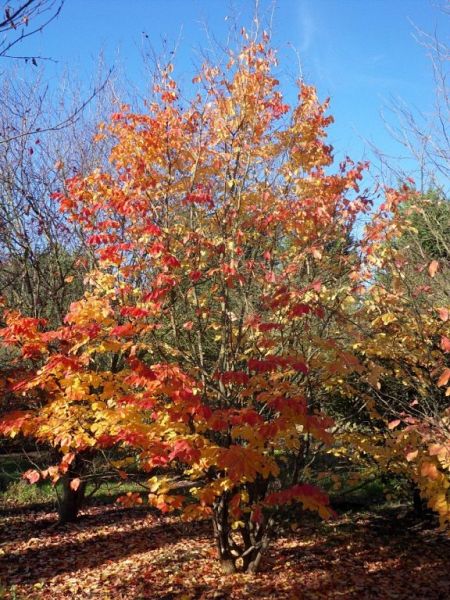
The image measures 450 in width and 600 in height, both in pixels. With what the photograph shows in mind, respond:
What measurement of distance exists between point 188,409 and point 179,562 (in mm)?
2740

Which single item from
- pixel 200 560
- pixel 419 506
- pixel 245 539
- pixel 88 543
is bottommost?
pixel 419 506

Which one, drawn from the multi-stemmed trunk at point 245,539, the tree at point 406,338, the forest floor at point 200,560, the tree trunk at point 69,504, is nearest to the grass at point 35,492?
the forest floor at point 200,560

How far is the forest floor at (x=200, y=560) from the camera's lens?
505cm

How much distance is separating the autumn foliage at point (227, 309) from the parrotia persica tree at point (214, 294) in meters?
0.02

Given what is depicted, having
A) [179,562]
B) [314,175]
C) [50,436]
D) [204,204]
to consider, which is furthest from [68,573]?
[314,175]

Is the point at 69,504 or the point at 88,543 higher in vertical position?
the point at 69,504

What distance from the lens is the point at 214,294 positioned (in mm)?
5867

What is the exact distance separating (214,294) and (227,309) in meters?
0.91

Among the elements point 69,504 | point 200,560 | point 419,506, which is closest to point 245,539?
point 200,560

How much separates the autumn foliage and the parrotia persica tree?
0.07ft

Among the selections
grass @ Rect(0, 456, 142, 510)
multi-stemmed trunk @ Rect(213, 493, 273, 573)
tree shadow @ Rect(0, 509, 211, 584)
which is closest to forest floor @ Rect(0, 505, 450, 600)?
tree shadow @ Rect(0, 509, 211, 584)

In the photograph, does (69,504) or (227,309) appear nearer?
(227,309)

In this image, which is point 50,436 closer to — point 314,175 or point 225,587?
point 225,587

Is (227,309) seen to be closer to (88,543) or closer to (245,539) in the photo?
(245,539)
